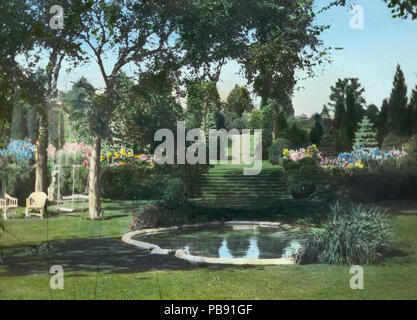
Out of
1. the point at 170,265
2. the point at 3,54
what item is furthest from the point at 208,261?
the point at 3,54

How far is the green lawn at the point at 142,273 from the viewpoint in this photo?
6910 mm

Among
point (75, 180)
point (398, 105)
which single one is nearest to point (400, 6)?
point (398, 105)

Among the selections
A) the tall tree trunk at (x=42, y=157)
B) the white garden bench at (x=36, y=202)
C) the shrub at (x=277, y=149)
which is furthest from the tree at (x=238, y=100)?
the white garden bench at (x=36, y=202)

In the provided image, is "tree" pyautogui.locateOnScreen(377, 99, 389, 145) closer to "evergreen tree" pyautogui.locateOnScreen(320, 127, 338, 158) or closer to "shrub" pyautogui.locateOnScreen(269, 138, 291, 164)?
"evergreen tree" pyautogui.locateOnScreen(320, 127, 338, 158)

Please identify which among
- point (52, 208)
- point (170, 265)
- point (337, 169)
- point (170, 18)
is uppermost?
point (170, 18)

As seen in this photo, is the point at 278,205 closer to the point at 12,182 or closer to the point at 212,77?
the point at 212,77

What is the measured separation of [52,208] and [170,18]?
3439 mm

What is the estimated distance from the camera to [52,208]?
8305 millimetres

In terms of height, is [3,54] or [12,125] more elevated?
[3,54]

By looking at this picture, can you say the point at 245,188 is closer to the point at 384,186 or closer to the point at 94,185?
the point at 384,186

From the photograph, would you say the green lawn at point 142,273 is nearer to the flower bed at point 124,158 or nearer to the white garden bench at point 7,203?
the white garden bench at point 7,203

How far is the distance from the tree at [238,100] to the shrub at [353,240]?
6.88 ft

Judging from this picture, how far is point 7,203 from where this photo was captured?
8.20 metres

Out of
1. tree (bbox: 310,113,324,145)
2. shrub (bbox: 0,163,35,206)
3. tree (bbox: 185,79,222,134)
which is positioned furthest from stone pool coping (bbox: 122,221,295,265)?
shrub (bbox: 0,163,35,206)
